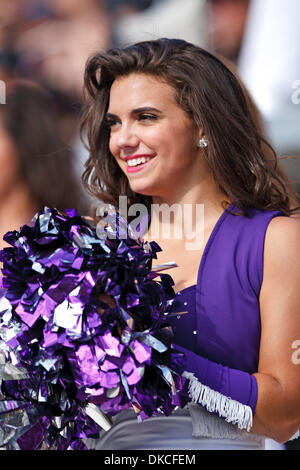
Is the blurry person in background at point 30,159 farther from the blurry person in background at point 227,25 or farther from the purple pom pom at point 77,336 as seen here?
the purple pom pom at point 77,336

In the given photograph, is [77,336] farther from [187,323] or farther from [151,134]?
[151,134]

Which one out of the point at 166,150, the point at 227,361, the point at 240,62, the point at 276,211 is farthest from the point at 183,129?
the point at 227,361

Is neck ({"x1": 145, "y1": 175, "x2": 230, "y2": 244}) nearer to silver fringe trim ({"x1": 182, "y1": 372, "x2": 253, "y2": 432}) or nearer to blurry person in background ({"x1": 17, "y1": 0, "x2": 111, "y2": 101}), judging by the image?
silver fringe trim ({"x1": 182, "y1": 372, "x2": 253, "y2": 432})

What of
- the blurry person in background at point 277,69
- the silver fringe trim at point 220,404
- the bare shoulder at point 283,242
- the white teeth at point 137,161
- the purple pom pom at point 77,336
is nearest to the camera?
the purple pom pom at point 77,336

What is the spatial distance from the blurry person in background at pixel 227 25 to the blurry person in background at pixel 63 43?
11.6 inches

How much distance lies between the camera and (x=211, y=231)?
133cm

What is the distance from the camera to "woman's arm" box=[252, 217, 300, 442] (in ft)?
3.71

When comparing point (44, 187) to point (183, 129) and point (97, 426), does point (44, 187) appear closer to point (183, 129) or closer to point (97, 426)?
point (183, 129)

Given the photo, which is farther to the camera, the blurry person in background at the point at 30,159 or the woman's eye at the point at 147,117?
the blurry person in background at the point at 30,159

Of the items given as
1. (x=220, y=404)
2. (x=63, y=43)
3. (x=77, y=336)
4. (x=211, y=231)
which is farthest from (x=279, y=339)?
(x=63, y=43)

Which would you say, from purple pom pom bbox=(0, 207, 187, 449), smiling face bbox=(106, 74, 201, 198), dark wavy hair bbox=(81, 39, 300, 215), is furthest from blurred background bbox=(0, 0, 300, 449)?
purple pom pom bbox=(0, 207, 187, 449)

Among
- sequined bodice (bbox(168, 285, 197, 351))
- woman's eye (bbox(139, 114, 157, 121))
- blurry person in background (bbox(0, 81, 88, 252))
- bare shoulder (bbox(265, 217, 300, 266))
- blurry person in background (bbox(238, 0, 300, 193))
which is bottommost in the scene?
sequined bodice (bbox(168, 285, 197, 351))

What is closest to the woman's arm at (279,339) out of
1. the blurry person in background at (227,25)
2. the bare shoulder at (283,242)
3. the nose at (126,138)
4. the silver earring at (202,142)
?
the bare shoulder at (283,242)

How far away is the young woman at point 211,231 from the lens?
1139 millimetres
